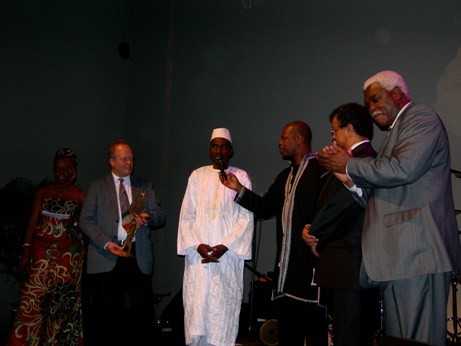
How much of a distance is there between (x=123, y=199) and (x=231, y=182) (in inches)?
37.2

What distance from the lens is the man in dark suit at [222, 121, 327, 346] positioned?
367 centimetres

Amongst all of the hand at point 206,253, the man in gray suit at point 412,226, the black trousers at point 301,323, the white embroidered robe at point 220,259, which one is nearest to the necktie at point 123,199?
the white embroidered robe at point 220,259

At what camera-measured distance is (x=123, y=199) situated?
4730 millimetres

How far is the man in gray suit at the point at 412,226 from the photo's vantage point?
2.54 meters

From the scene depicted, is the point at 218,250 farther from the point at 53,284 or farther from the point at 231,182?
the point at 53,284

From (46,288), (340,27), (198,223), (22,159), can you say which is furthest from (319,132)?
(22,159)

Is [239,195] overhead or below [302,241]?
overhead

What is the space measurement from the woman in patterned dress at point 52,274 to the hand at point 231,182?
4.61 ft

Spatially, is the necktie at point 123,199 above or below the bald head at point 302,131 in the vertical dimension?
below

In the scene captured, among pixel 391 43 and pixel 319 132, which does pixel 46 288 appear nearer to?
pixel 319 132

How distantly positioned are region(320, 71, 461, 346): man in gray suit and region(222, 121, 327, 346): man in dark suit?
0.95m

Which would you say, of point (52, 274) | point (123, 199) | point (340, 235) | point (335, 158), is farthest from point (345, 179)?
point (52, 274)

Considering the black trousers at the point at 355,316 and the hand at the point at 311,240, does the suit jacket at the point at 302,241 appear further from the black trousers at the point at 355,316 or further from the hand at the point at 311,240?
the black trousers at the point at 355,316

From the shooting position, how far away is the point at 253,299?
5.04 meters
